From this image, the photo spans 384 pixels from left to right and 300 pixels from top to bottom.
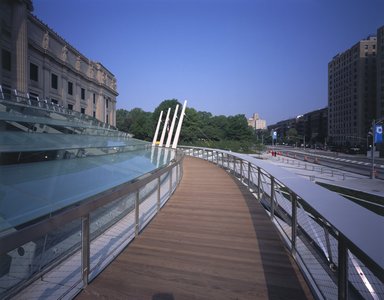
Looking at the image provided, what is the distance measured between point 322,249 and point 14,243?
8.04 ft

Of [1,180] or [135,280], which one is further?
[1,180]

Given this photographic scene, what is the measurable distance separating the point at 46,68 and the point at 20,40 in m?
10.3

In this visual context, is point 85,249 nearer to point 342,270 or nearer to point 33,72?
point 342,270

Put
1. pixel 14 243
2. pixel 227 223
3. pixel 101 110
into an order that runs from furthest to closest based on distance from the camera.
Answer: pixel 101 110
pixel 227 223
pixel 14 243

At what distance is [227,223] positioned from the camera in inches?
193

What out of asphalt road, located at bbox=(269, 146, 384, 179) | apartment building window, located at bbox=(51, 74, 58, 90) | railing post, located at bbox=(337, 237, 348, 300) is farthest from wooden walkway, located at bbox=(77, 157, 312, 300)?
apartment building window, located at bbox=(51, 74, 58, 90)

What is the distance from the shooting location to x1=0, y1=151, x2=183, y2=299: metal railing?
7.08ft

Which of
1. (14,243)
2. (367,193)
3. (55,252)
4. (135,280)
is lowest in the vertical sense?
(367,193)

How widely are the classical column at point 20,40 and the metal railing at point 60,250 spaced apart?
104 ft

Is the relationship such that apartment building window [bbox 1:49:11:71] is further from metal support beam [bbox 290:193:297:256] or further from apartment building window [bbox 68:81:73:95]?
metal support beam [bbox 290:193:297:256]

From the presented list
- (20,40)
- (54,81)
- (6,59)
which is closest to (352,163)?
(20,40)

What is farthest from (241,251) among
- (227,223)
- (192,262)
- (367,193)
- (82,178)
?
(367,193)

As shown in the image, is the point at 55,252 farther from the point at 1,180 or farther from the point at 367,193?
the point at 367,193

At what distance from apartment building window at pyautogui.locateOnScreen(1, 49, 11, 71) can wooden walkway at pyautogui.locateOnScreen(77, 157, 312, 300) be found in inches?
1257
